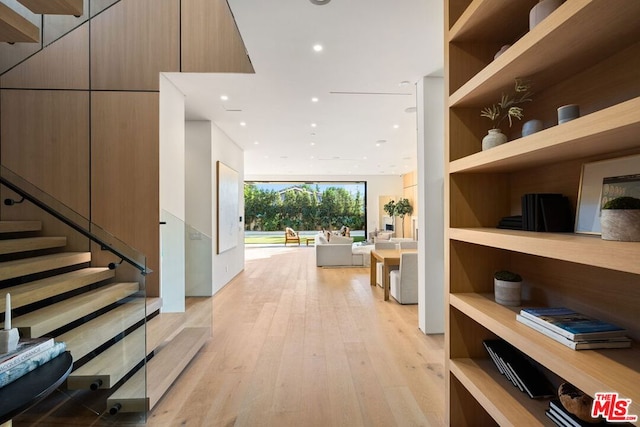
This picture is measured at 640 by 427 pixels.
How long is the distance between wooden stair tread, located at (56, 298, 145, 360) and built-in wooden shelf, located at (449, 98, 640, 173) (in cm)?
274

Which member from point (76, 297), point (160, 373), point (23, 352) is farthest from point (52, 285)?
point (23, 352)

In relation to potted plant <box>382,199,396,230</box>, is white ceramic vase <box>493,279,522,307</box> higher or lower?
lower

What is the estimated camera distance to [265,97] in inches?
159

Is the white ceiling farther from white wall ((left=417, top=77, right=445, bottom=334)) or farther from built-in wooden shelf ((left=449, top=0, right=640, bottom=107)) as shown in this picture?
built-in wooden shelf ((left=449, top=0, right=640, bottom=107))

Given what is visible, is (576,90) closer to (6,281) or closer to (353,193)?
(6,281)

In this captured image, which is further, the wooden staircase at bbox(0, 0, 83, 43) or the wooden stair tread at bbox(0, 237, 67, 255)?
the wooden stair tread at bbox(0, 237, 67, 255)

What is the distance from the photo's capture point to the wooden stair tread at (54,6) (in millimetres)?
2430

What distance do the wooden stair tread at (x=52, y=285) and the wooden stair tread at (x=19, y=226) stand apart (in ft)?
2.11

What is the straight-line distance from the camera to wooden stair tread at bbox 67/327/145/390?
2.14 metres

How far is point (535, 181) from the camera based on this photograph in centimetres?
165

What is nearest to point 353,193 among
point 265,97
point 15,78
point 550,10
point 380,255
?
point 380,255

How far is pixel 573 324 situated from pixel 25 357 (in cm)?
252

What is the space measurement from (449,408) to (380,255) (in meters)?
3.26

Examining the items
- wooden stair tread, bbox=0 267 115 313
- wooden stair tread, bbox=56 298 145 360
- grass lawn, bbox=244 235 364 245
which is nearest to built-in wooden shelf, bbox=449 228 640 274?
wooden stair tread, bbox=56 298 145 360
